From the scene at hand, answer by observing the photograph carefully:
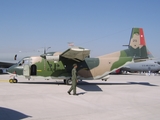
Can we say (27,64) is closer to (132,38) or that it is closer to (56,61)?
(56,61)

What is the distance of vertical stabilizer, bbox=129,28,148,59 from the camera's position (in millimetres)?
19609

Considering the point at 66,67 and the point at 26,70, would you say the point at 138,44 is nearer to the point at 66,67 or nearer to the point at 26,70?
the point at 66,67

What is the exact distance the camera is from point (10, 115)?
714 centimetres

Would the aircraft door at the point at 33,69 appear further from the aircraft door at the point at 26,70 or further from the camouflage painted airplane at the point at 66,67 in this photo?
the aircraft door at the point at 26,70

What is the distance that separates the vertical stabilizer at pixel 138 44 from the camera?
64.3 ft

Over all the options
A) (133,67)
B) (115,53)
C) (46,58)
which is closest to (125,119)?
(46,58)

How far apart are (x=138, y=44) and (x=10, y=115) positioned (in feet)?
51.1

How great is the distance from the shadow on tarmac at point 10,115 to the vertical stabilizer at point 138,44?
1465cm

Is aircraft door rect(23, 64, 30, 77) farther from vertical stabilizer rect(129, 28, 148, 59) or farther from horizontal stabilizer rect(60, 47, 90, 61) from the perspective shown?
vertical stabilizer rect(129, 28, 148, 59)

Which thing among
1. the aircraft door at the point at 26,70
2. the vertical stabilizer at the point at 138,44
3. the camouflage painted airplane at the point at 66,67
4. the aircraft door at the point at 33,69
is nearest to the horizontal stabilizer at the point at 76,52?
the camouflage painted airplane at the point at 66,67

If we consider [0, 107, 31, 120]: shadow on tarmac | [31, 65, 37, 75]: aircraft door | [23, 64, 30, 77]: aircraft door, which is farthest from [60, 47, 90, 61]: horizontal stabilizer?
[0, 107, 31, 120]: shadow on tarmac

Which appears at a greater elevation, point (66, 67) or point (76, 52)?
point (76, 52)

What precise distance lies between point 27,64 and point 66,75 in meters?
3.88

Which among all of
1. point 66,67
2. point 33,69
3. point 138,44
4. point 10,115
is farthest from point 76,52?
point 10,115
